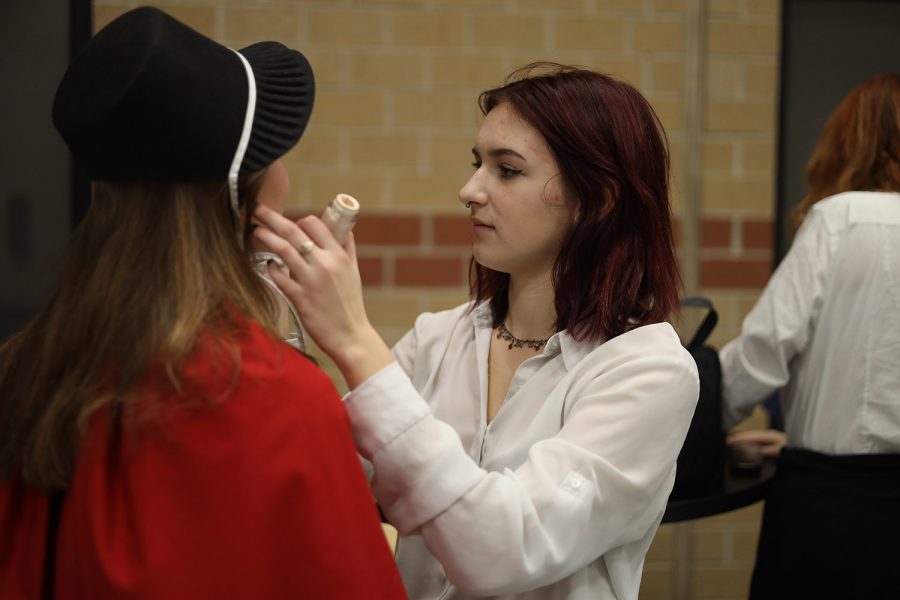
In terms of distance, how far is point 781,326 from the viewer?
8.10ft

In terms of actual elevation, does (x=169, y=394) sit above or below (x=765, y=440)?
above

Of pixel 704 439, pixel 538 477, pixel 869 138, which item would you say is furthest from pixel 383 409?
pixel 869 138

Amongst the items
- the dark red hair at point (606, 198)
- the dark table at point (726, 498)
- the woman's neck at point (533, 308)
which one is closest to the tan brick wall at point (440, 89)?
the dark table at point (726, 498)

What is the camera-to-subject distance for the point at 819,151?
2.68 metres

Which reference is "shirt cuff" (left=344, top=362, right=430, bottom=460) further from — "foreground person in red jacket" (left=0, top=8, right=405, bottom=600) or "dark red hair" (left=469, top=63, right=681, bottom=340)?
"dark red hair" (left=469, top=63, right=681, bottom=340)

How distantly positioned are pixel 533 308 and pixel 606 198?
232mm

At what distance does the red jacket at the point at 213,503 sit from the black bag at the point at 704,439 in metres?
1.24

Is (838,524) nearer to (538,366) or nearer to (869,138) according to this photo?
(869,138)

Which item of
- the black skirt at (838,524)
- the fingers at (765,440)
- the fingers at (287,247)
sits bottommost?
the black skirt at (838,524)

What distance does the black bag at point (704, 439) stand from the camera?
222 cm

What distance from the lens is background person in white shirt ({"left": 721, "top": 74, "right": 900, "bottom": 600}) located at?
2414 millimetres

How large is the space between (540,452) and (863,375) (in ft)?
4.37

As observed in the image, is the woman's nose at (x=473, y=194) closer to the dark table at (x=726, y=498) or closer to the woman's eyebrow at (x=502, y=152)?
the woman's eyebrow at (x=502, y=152)

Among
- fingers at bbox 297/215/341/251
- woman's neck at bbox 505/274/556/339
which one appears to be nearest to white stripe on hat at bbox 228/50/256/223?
fingers at bbox 297/215/341/251
